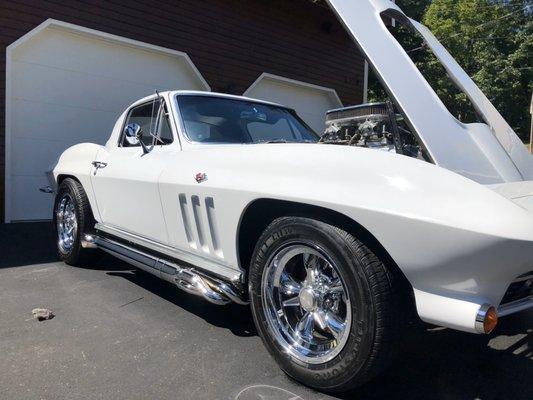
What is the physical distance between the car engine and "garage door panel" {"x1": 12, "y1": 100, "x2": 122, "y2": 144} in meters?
5.72

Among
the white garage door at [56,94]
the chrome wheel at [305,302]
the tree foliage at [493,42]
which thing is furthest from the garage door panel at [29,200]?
the tree foliage at [493,42]

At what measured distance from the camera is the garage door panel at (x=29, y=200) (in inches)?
293

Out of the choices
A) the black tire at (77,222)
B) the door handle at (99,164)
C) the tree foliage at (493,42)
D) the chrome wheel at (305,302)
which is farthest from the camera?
the tree foliage at (493,42)

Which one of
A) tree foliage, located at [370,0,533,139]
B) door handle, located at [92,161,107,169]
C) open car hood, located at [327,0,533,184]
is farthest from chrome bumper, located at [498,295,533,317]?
tree foliage, located at [370,0,533,139]

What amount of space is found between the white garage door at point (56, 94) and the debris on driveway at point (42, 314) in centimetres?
441

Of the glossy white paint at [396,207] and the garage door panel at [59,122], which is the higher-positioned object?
the garage door panel at [59,122]

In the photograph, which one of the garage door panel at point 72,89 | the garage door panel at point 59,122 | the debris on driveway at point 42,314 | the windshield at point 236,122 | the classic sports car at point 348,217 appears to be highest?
the garage door panel at point 72,89

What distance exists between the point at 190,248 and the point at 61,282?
188 centimetres

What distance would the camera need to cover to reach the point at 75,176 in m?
4.72

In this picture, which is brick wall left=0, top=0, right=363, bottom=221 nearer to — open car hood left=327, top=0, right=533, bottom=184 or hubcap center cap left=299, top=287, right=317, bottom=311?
open car hood left=327, top=0, right=533, bottom=184

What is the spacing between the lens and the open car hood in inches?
98.1

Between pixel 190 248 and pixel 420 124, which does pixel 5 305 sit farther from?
pixel 420 124

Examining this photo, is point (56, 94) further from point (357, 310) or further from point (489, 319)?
point (489, 319)

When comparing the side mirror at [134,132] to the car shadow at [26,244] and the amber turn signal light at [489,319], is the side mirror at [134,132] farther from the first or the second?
the amber turn signal light at [489,319]
